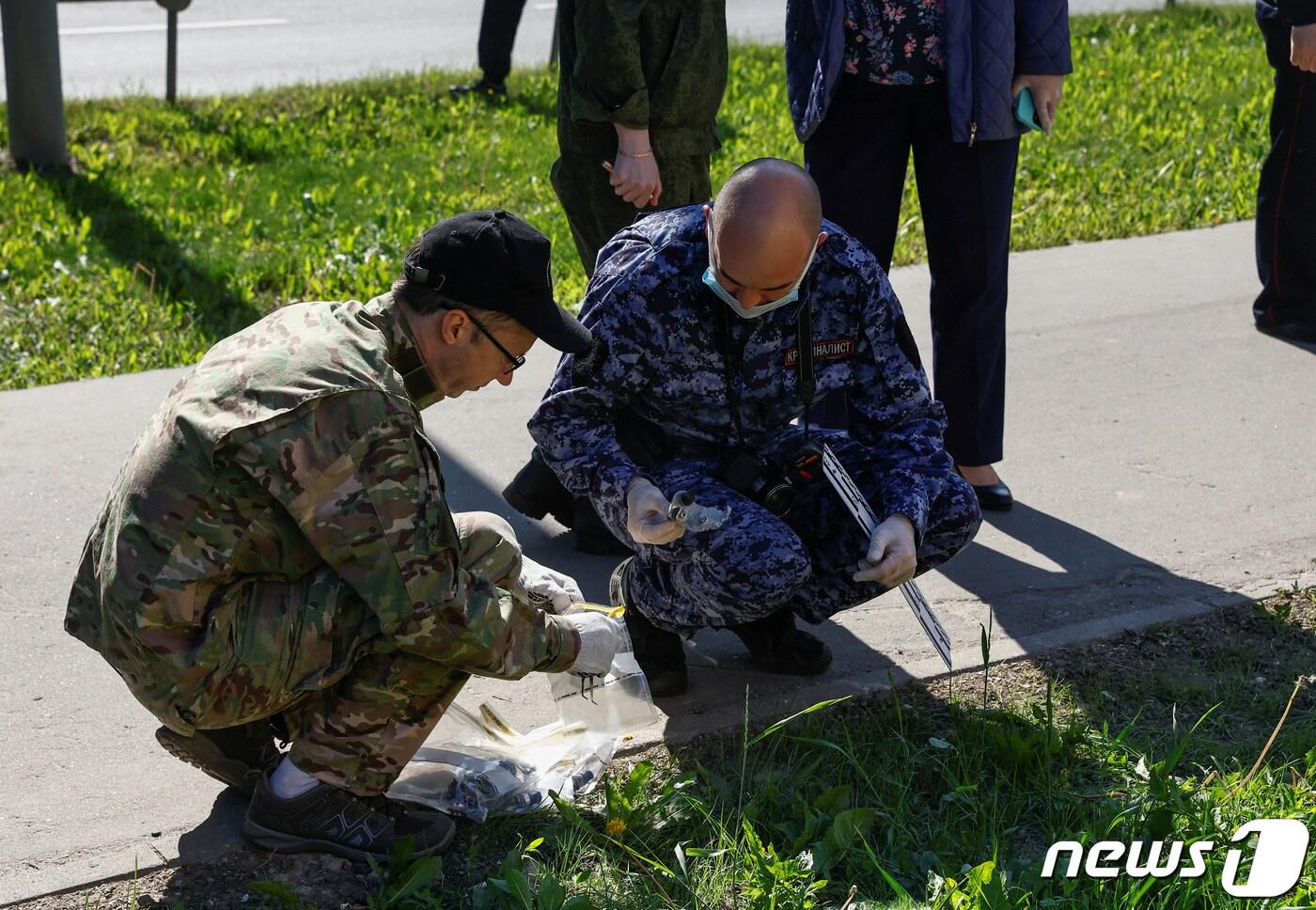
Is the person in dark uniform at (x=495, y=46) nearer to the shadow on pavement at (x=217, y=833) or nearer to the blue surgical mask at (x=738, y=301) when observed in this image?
the blue surgical mask at (x=738, y=301)

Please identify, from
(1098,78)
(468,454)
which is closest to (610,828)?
(468,454)

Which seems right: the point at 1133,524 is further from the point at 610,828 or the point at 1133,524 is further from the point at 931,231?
the point at 610,828

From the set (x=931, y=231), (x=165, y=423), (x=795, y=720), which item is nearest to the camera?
(x=165, y=423)

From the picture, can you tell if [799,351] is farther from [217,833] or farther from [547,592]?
[217,833]

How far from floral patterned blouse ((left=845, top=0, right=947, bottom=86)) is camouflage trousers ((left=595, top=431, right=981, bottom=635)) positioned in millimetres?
1194

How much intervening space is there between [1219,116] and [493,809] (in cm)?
763

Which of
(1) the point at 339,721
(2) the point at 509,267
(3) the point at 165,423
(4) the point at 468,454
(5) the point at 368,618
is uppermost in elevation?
(2) the point at 509,267

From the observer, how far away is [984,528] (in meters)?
4.51

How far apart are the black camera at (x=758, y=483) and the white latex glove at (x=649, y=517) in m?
0.27

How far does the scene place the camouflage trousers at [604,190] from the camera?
166 inches

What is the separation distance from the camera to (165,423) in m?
2.53

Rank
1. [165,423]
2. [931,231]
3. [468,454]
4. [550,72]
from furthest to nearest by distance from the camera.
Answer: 1. [550,72]
2. [468,454]
3. [931,231]
4. [165,423]

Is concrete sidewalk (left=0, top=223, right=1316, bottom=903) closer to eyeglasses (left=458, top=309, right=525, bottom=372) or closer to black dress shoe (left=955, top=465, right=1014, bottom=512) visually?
black dress shoe (left=955, top=465, right=1014, bottom=512)

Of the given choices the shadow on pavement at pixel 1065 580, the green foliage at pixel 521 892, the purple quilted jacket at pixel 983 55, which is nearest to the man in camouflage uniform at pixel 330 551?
the green foliage at pixel 521 892
